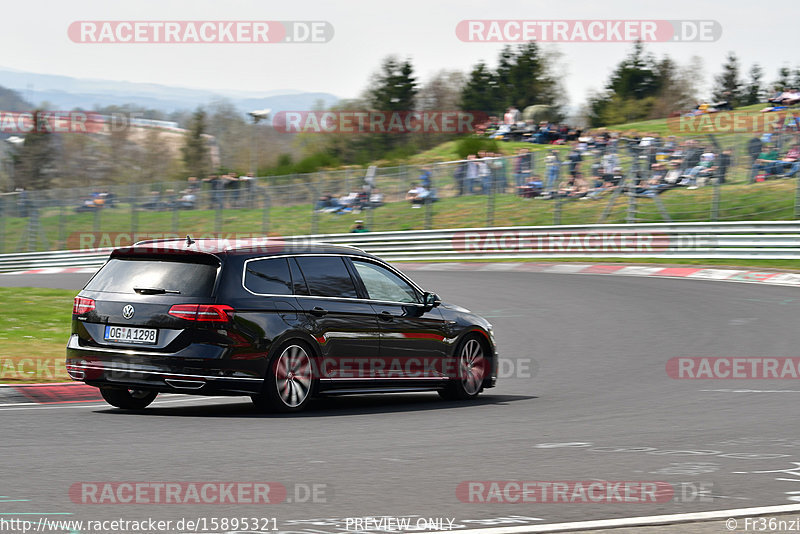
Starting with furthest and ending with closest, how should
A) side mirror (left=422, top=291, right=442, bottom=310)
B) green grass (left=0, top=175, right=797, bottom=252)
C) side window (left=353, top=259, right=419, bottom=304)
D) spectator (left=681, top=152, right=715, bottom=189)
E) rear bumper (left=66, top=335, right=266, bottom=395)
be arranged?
spectator (left=681, top=152, right=715, bottom=189), green grass (left=0, top=175, right=797, bottom=252), side mirror (left=422, top=291, right=442, bottom=310), side window (left=353, top=259, right=419, bottom=304), rear bumper (left=66, top=335, right=266, bottom=395)

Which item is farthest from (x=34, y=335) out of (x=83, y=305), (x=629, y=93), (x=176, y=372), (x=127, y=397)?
(x=629, y=93)

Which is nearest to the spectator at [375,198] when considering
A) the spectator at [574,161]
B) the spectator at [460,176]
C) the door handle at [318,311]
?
the spectator at [460,176]

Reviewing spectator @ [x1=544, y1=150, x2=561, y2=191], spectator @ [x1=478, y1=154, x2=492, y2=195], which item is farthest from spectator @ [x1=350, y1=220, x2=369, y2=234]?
spectator @ [x1=544, y1=150, x2=561, y2=191]

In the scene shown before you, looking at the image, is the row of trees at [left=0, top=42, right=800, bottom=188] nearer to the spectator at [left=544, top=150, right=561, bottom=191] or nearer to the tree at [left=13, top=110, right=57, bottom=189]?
the tree at [left=13, top=110, right=57, bottom=189]

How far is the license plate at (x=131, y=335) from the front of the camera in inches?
380

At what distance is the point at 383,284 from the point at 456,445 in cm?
303

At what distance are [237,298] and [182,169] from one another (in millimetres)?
85318

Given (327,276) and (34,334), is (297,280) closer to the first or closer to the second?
(327,276)

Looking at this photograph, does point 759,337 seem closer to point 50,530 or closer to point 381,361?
point 381,361

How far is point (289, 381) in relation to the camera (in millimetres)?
10062

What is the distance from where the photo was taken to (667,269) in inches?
1144

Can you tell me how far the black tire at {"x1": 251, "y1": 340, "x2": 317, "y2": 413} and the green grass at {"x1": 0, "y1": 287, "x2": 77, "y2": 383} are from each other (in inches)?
119

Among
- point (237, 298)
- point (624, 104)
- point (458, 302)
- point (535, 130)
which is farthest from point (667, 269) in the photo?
point (624, 104)

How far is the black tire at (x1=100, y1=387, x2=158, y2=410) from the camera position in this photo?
34.5 feet
